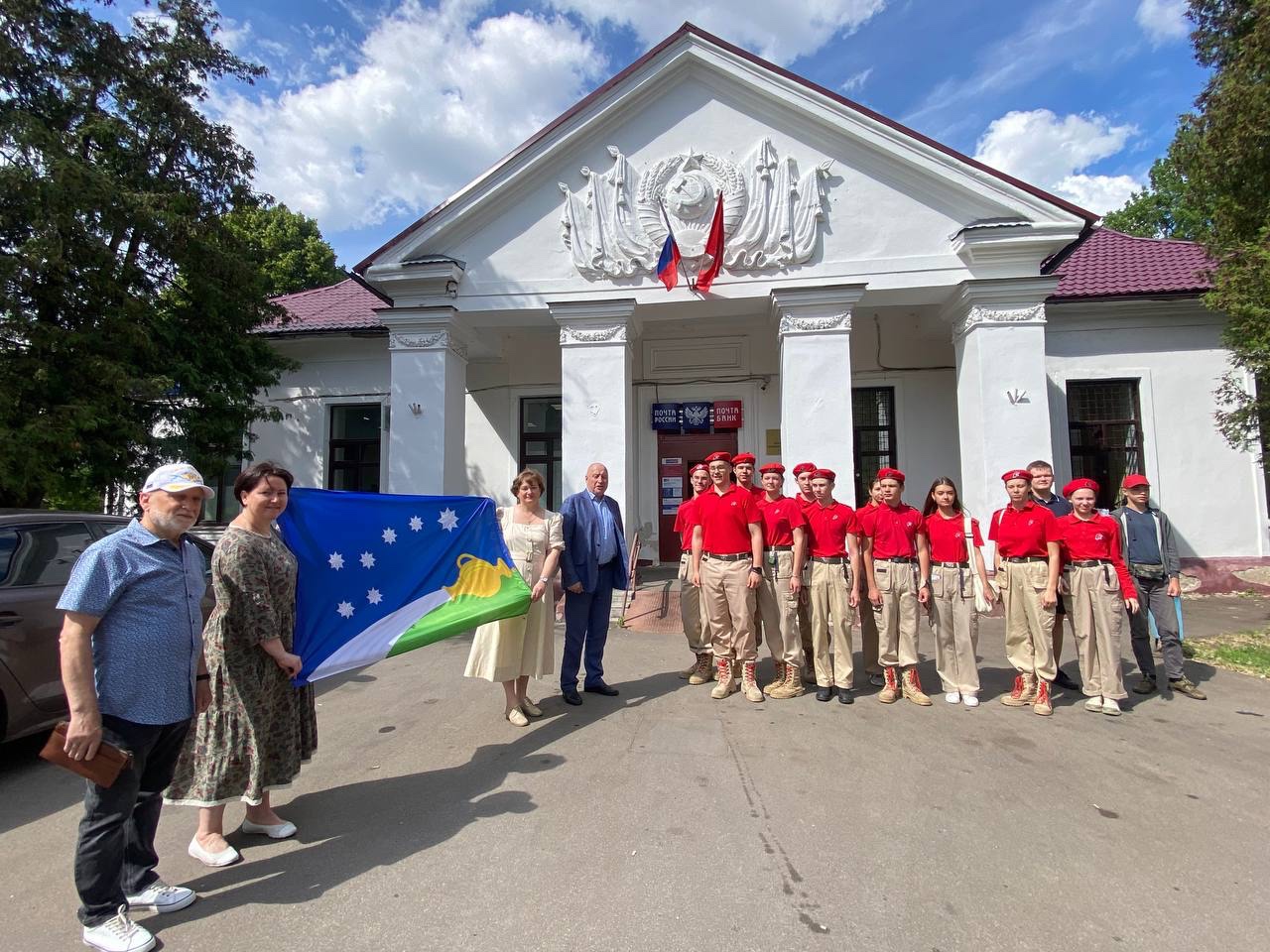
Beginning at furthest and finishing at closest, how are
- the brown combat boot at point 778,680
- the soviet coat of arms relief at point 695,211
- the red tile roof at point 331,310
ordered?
the red tile roof at point 331,310 < the soviet coat of arms relief at point 695,211 < the brown combat boot at point 778,680

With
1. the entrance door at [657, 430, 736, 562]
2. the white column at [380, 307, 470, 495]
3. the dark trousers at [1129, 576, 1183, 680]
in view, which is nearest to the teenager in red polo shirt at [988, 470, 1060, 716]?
the dark trousers at [1129, 576, 1183, 680]

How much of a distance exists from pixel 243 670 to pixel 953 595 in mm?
4797

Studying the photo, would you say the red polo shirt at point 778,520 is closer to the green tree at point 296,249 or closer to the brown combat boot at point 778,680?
the brown combat boot at point 778,680

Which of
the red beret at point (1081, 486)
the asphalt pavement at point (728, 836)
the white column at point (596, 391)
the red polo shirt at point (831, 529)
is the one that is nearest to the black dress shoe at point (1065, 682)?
the asphalt pavement at point (728, 836)

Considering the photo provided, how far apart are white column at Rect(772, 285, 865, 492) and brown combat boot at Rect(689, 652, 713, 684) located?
4015mm

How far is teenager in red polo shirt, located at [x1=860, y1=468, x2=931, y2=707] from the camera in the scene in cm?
500

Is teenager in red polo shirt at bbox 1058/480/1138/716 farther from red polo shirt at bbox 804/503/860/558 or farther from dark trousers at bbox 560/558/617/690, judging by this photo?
dark trousers at bbox 560/558/617/690

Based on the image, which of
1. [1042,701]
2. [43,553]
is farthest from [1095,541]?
[43,553]

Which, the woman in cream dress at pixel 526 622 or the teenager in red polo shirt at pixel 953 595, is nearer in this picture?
the woman in cream dress at pixel 526 622

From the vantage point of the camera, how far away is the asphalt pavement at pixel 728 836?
2.41 meters

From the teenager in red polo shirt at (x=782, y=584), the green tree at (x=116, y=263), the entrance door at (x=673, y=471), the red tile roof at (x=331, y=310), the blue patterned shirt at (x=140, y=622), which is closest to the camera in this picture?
the blue patterned shirt at (x=140, y=622)

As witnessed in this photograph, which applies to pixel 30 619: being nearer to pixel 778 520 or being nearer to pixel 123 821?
pixel 123 821

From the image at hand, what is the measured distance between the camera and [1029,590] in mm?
4953

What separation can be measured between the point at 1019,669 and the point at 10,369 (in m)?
11.1
